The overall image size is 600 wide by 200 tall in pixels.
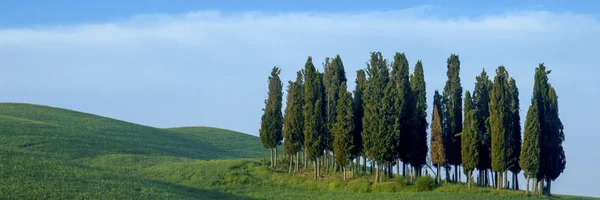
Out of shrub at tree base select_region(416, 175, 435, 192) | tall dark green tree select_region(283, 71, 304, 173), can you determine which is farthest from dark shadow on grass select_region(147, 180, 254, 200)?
shrub at tree base select_region(416, 175, 435, 192)

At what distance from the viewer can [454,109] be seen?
232ft

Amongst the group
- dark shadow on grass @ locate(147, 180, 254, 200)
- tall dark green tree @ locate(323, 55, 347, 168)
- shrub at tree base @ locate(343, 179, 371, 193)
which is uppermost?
tall dark green tree @ locate(323, 55, 347, 168)

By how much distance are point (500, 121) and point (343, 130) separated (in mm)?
13696

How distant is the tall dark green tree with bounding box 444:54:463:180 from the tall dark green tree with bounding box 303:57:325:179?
39.6 ft

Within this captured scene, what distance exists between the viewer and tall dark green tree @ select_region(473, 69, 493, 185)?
6656 centimetres

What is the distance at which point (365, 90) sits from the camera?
66.6m

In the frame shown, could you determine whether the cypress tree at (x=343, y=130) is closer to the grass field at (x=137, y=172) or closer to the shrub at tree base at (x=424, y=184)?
the grass field at (x=137, y=172)

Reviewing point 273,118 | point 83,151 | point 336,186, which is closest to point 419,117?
point 336,186

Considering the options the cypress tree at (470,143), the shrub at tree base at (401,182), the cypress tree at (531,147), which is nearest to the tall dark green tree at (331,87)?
the shrub at tree base at (401,182)

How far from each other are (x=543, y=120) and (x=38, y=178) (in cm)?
4225

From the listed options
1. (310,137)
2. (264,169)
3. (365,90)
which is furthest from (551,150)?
(264,169)

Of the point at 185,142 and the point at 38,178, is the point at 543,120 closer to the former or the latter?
the point at 38,178

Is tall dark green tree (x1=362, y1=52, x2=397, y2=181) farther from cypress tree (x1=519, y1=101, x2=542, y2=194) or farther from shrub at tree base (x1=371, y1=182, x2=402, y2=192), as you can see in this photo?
cypress tree (x1=519, y1=101, x2=542, y2=194)

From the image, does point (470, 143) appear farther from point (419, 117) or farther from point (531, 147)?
point (419, 117)
